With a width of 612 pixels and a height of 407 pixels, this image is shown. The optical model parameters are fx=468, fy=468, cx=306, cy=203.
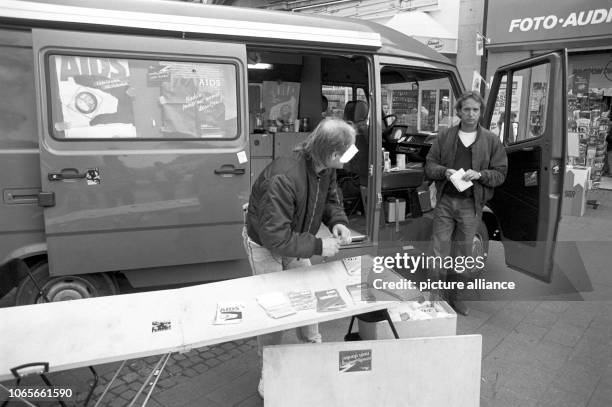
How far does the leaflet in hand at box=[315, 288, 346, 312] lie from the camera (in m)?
2.22

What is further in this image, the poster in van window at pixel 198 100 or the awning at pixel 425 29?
the awning at pixel 425 29

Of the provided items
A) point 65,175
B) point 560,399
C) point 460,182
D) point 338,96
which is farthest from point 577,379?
point 338,96

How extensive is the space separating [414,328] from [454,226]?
169 cm

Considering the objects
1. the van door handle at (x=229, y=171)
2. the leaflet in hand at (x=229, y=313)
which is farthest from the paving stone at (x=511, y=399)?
the van door handle at (x=229, y=171)

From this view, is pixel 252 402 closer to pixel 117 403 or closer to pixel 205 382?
pixel 205 382

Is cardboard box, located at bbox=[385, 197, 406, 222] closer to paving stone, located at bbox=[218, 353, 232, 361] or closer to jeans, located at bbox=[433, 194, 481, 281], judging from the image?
jeans, located at bbox=[433, 194, 481, 281]

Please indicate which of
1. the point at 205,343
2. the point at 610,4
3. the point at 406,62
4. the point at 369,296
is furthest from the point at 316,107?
the point at 610,4

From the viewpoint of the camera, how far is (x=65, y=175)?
127 inches

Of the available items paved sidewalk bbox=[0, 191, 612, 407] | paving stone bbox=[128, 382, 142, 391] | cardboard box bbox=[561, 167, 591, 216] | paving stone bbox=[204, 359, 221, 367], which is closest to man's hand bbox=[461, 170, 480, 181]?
paved sidewalk bbox=[0, 191, 612, 407]

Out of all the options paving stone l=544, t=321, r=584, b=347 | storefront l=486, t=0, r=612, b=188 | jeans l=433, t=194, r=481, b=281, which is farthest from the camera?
storefront l=486, t=0, r=612, b=188

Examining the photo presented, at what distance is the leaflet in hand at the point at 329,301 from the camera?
222cm

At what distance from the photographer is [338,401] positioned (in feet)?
7.41

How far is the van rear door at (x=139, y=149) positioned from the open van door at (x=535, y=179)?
95.9 inches

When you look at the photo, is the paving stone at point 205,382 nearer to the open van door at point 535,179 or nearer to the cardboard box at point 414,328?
the cardboard box at point 414,328
